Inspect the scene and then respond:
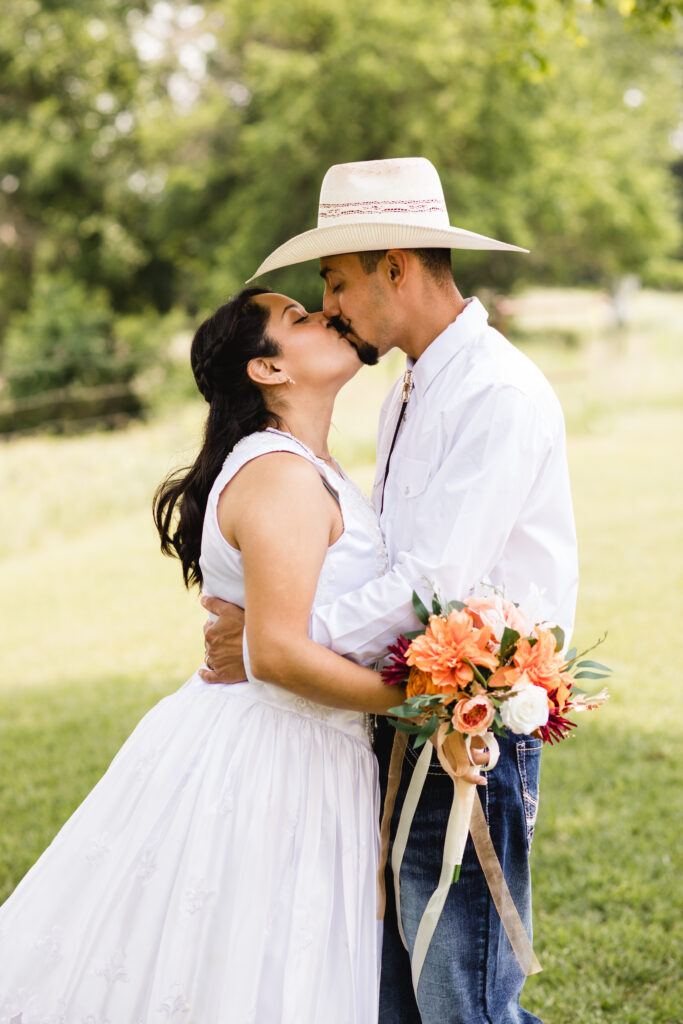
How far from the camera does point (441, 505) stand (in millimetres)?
2225

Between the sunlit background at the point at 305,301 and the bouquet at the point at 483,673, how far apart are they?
1.70m

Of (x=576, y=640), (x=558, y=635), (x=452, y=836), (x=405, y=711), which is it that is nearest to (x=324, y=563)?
(x=405, y=711)

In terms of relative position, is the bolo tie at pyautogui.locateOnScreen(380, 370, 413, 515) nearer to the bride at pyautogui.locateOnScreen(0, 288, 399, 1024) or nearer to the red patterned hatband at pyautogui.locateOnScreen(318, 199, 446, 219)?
the bride at pyautogui.locateOnScreen(0, 288, 399, 1024)

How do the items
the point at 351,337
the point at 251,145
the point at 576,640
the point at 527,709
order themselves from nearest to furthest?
1. the point at 527,709
2. the point at 351,337
3. the point at 576,640
4. the point at 251,145

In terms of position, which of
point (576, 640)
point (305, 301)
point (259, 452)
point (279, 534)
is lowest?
point (576, 640)

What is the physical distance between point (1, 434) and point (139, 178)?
13.1 meters

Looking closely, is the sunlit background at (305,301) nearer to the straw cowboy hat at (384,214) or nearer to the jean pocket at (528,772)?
the jean pocket at (528,772)

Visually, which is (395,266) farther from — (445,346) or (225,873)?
(225,873)

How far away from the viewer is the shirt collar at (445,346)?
250 cm

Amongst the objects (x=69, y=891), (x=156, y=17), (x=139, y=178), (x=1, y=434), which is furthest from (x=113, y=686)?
(x=156, y=17)

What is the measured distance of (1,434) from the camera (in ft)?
54.2

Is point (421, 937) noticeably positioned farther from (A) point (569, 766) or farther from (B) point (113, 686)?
(B) point (113, 686)

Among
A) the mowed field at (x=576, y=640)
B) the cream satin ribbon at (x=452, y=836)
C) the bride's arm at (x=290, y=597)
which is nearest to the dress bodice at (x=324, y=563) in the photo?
the bride's arm at (x=290, y=597)

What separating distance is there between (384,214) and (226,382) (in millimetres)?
580
